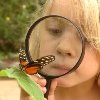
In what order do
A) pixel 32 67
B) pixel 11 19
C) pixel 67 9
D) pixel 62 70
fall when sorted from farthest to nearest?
pixel 11 19 → pixel 67 9 → pixel 62 70 → pixel 32 67

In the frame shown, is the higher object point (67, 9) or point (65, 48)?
point (67, 9)

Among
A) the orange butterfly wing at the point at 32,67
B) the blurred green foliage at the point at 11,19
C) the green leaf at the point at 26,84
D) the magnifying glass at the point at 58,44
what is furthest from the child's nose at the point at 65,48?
the blurred green foliage at the point at 11,19

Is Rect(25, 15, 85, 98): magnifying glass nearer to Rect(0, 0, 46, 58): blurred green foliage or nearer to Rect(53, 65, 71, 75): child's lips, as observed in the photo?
Rect(53, 65, 71, 75): child's lips

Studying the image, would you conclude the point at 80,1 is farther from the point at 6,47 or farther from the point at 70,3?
the point at 6,47

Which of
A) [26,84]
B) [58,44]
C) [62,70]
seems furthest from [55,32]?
[26,84]

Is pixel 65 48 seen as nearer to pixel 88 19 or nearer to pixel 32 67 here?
Answer: pixel 88 19

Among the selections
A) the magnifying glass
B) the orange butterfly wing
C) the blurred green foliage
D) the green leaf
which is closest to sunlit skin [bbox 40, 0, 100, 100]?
the magnifying glass

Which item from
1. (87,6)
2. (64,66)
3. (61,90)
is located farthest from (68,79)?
(61,90)

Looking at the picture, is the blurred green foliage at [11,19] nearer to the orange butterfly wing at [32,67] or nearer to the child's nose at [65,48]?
the child's nose at [65,48]
